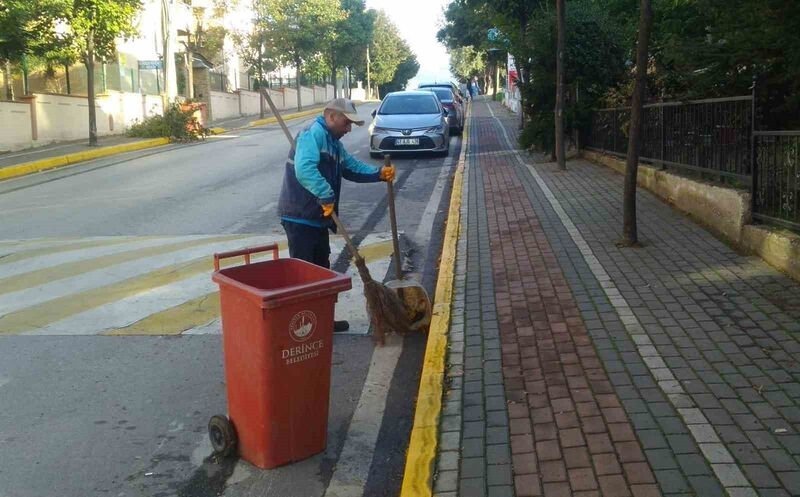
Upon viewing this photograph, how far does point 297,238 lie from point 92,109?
21.0 meters

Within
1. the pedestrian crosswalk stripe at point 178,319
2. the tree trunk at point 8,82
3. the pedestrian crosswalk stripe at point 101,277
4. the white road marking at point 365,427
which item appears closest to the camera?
the white road marking at point 365,427

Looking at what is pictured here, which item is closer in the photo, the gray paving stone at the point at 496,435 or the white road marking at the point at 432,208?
the gray paving stone at the point at 496,435

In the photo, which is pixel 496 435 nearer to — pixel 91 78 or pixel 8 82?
pixel 91 78

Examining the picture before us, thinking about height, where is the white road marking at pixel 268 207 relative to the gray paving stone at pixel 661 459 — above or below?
above


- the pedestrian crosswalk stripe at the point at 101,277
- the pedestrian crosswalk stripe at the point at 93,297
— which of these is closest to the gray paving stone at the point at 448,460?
the pedestrian crosswalk stripe at the point at 93,297

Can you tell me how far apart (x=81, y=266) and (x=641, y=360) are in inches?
238

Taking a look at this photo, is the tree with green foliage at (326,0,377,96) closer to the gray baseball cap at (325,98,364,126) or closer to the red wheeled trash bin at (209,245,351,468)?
the gray baseball cap at (325,98,364,126)

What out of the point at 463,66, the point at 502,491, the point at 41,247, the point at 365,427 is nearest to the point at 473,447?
the point at 502,491

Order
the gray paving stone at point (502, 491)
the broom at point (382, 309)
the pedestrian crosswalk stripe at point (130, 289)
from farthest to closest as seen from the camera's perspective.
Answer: the pedestrian crosswalk stripe at point (130, 289), the broom at point (382, 309), the gray paving stone at point (502, 491)

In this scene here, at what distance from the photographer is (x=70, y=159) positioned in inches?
Answer: 848

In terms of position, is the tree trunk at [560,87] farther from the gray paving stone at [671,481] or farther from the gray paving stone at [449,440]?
the gray paving stone at [671,481]

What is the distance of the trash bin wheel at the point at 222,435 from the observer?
4.36 m

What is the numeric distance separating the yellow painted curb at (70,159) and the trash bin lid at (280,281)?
1570 centimetres

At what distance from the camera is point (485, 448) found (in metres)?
4.23
